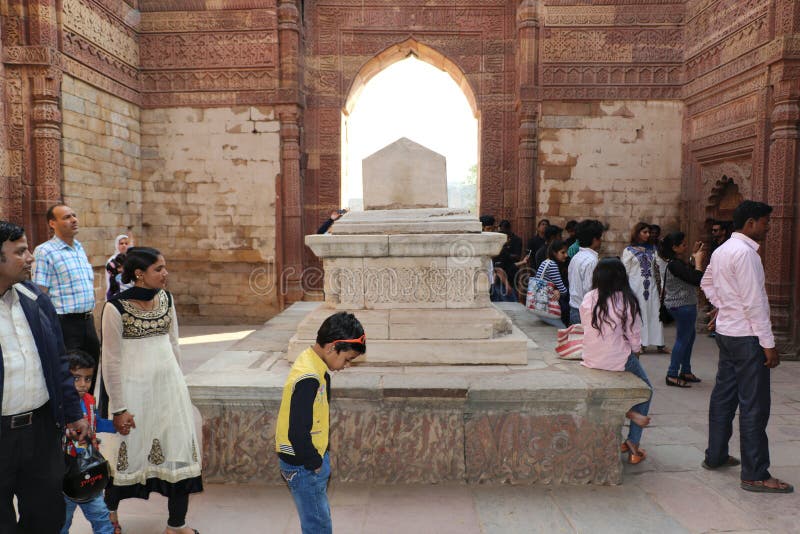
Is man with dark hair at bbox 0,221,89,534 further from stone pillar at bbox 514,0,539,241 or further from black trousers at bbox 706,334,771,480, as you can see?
stone pillar at bbox 514,0,539,241

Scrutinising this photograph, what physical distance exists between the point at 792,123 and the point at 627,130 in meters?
2.84

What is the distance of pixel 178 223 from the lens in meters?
9.84

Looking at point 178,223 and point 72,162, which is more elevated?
point 72,162

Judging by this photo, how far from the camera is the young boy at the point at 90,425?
8.34 feet

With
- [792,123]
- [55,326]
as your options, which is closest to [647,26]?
[792,123]

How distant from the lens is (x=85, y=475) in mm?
2277

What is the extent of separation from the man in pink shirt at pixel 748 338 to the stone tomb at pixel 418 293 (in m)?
1.26

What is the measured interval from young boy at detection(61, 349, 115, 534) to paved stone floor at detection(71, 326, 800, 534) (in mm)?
318

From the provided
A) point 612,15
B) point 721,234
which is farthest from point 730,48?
point 721,234

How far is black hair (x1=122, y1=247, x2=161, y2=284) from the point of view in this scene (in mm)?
2660

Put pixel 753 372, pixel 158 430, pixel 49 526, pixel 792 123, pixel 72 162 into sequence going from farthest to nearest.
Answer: pixel 72 162 → pixel 792 123 → pixel 753 372 → pixel 158 430 → pixel 49 526

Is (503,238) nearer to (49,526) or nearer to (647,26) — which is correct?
(49,526)

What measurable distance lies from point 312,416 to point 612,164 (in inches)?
→ 346

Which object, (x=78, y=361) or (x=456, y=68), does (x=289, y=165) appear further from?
(x=78, y=361)
